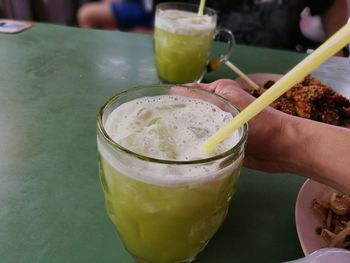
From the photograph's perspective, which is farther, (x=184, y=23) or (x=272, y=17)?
(x=272, y=17)

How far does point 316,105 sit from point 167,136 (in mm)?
763

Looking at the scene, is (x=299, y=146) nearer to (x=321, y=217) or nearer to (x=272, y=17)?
(x=321, y=217)

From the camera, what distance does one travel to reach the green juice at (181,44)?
117 centimetres

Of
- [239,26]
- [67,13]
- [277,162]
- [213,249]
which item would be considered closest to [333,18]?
[239,26]

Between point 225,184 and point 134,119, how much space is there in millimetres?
173

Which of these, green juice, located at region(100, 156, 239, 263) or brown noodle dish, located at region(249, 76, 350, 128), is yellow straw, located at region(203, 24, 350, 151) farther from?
brown noodle dish, located at region(249, 76, 350, 128)

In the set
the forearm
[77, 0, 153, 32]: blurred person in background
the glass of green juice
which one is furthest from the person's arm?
[77, 0, 153, 32]: blurred person in background

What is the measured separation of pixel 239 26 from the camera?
7.00ft

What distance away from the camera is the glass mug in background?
46.1 inches

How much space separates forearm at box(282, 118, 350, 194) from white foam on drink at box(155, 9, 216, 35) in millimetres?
550

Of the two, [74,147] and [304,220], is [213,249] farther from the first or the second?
[74,147]

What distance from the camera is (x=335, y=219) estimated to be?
2.24 feet

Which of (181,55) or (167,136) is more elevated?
(167,136)

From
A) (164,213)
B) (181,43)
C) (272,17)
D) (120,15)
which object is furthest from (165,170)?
(120,15)
